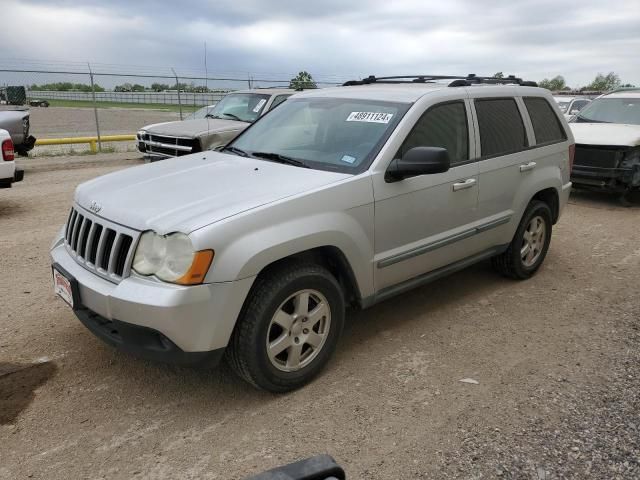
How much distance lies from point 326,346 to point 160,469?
121 cm

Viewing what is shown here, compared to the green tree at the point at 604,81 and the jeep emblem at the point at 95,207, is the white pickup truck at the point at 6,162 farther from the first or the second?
the green tree at the point at 604,81

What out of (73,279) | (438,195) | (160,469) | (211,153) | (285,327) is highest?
(211,153)

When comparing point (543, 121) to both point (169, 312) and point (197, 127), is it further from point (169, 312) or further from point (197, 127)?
point (197, 127)

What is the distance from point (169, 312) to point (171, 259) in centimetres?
28

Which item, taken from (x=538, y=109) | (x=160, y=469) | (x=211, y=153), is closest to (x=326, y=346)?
(x=160, y=469)

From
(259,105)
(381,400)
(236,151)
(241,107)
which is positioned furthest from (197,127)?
(381,400)

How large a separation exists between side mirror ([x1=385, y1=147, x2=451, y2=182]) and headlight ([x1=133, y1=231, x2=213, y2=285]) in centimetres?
141

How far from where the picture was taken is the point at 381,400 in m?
3.30

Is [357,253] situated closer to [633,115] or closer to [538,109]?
[538,109]

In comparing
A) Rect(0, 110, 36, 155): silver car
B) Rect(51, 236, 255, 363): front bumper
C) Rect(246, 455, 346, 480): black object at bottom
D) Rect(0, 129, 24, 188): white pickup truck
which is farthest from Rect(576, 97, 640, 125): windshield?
Rect(0, 110, 36, 155): silver car

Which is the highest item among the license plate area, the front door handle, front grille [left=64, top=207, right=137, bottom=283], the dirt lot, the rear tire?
the front door handle

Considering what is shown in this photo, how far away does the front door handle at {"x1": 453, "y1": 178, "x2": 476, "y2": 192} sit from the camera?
415 centimetres

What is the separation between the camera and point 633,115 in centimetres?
962

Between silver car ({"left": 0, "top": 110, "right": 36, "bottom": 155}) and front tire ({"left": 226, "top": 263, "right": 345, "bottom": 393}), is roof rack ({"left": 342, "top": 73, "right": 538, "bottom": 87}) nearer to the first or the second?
front tire ({"left": 226, "top": 263, "right": 345, "bottom": 393})
